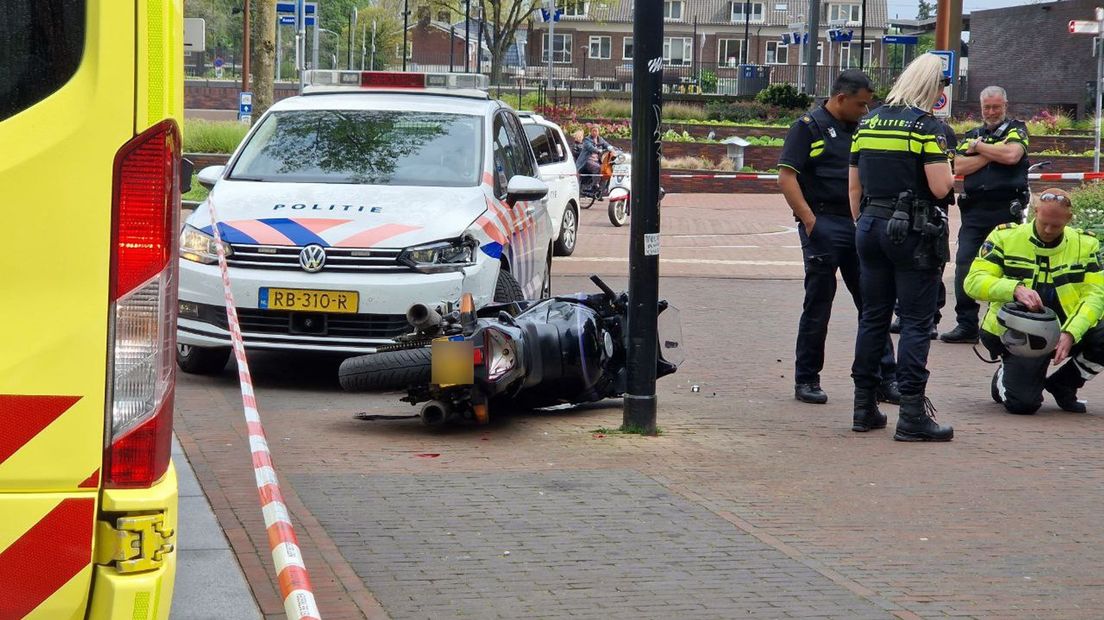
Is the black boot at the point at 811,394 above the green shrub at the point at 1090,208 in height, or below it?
below

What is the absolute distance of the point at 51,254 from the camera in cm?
263

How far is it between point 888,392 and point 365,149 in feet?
11.9

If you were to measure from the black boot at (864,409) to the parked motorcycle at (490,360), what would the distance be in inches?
42.8

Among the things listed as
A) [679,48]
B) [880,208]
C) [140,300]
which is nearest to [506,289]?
[880,208]

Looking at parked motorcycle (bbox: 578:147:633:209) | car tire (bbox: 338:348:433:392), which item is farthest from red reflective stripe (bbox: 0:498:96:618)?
parked motorcycle (bbox: 578:147:633:209)

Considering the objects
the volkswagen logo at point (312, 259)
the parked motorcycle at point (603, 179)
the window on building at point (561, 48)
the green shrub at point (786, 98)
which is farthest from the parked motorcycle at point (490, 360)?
the window on building at point (561, 48)

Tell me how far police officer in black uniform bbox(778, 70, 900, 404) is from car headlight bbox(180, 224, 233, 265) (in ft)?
10.7

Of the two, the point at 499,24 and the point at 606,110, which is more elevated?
the point at 499,24

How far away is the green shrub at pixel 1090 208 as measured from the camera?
1370 centimetres

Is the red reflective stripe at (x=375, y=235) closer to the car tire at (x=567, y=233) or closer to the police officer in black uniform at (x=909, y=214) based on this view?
the police officer in black uniform at (x=909, y=214)

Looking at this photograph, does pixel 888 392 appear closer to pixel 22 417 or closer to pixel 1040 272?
pixel 1040 272

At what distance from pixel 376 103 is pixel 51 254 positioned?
7408mm

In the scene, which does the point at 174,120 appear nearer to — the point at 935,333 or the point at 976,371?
the point at 976,371

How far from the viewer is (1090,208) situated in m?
14.4
